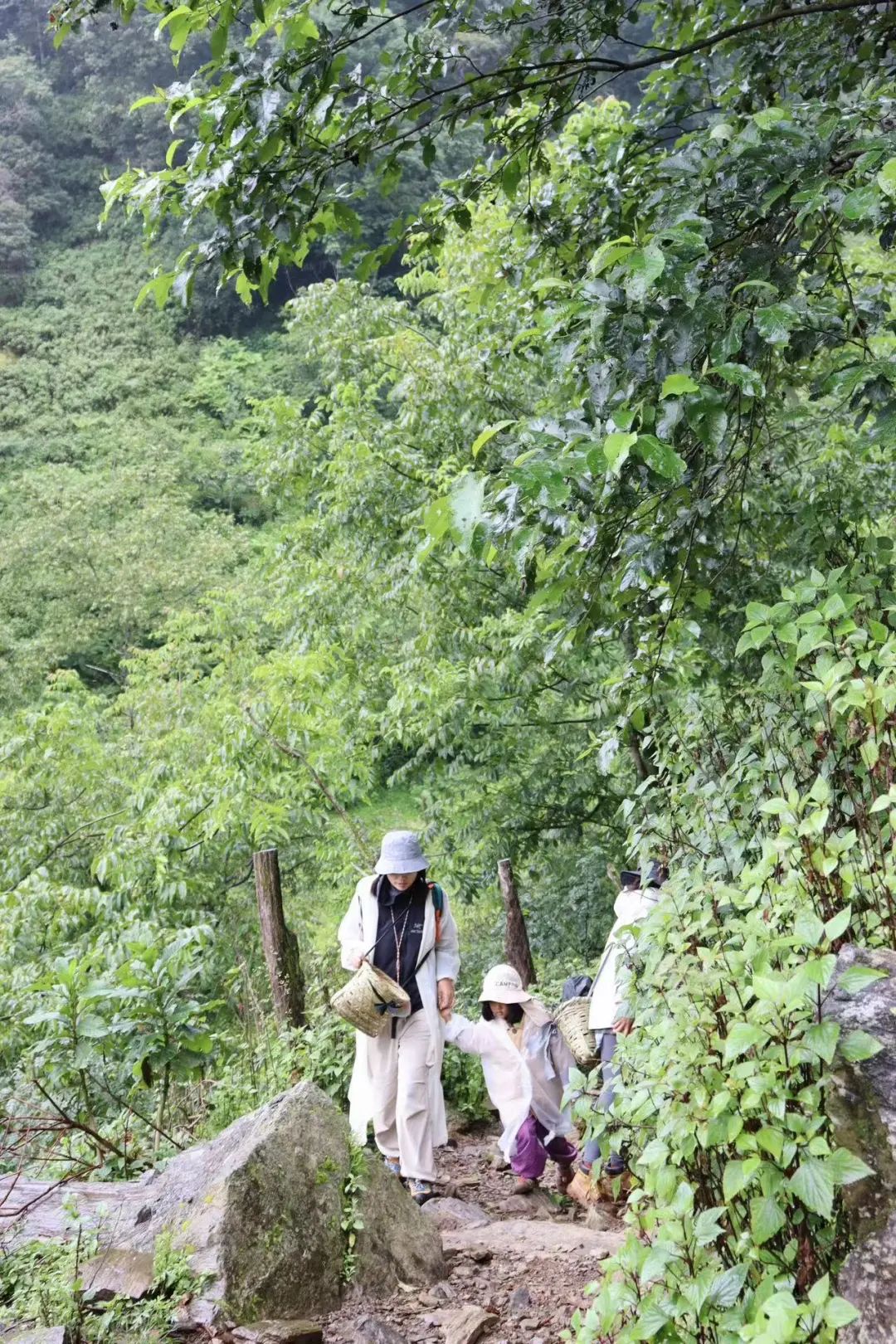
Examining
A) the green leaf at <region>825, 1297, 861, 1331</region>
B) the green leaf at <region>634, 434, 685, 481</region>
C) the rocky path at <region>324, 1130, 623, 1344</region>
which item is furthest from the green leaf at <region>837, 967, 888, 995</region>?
the rocky path at <region>324, 1130, 623, 1344</region>

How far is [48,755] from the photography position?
909cm

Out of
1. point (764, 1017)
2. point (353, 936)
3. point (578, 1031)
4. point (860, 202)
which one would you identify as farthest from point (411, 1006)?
point (860, 202)

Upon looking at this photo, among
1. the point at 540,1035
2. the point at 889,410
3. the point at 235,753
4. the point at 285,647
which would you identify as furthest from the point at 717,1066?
the point at 285,647

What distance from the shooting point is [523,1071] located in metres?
4.93

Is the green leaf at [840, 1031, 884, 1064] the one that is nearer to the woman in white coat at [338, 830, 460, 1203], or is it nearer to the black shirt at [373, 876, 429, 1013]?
the woman in white coat at [338, 830, 460, 1203]

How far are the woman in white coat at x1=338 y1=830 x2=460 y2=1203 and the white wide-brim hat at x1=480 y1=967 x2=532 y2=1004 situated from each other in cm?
43

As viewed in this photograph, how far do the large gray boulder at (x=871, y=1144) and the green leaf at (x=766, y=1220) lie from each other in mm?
148

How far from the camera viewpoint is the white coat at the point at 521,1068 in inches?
192

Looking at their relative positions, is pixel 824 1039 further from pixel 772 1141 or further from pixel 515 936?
pixel 515 936

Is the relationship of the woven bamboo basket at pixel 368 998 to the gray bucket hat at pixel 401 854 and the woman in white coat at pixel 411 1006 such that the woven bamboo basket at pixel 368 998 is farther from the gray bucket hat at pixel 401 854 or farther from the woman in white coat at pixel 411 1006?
the gray bucket hat at pixel 401 854

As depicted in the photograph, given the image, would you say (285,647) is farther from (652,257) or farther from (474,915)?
(652,257)

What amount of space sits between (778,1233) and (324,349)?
890cm

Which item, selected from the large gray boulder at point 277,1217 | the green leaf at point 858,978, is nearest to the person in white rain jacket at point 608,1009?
the large gray boulder at point 277,1217

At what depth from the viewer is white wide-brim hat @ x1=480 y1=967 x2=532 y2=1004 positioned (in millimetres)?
5000
